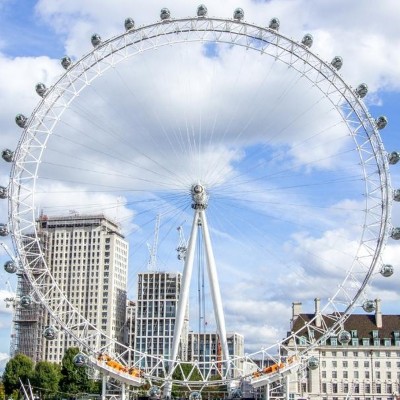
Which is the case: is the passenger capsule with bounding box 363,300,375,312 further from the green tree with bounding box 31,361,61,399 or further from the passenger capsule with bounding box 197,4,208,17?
the green tree with bounding box 31,361,61,399

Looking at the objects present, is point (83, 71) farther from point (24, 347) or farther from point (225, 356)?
point (24, 347)

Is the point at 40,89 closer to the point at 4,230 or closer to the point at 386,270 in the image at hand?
the point at 4,230

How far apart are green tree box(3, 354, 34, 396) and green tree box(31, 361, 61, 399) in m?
1.37

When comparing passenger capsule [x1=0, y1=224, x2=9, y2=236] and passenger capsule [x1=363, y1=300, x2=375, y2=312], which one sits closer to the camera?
passenger capsule [x1=363, y1=300, x2=375, y2=312]

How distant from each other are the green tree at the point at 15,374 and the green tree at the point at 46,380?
1.37 metres

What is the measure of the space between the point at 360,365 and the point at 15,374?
58945 millimetres

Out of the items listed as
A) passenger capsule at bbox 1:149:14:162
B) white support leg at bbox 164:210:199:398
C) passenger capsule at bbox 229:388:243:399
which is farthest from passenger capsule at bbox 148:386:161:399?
passenger capsule at bbox 1:149:14:162

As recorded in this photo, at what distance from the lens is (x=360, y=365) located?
122938 millimetres

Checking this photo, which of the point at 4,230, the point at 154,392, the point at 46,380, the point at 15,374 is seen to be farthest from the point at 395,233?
the point at 15,374

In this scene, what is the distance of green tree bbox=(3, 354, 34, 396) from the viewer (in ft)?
418

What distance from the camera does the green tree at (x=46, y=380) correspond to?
125m

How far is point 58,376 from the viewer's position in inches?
5187

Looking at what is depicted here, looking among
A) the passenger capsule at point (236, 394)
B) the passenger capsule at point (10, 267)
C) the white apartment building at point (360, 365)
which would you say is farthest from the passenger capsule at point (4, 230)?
the white apartment building at point (360, 365)

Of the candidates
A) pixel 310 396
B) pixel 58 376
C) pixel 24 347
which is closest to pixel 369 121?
pixel 310 396
